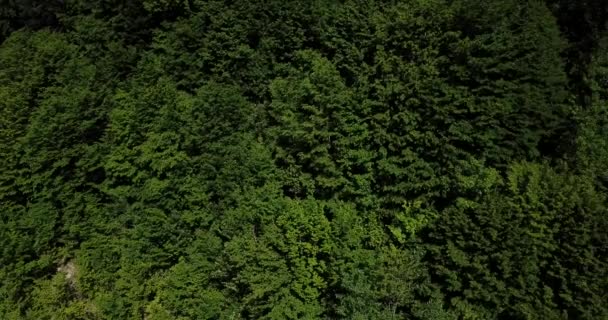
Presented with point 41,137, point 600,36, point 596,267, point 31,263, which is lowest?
point 31,263

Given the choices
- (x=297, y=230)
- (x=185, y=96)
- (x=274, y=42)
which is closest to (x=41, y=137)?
(x=185, y=96)

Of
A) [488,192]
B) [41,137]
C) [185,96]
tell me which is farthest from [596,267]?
[41,137]

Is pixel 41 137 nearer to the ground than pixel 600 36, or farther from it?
nearer to the ground

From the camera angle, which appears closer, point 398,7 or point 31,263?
point 398,7

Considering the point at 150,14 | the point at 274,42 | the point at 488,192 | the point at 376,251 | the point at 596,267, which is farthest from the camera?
the point at 150,14

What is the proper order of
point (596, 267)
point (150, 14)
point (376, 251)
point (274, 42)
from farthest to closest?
point (150, 14), point (274, 42), point (376, 251), point (596, 267)

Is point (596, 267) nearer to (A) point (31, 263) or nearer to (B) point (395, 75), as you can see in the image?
(B) point (395, 75)
